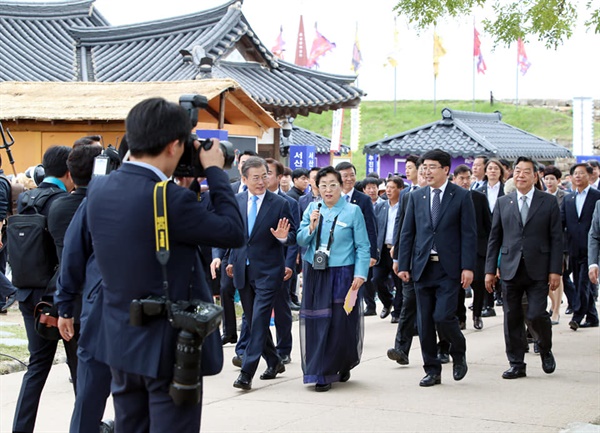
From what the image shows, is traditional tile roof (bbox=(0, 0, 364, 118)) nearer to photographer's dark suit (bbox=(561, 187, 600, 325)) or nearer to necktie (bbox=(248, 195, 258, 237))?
photographer's dark suit (bbox=(561, 187, 600, 325))

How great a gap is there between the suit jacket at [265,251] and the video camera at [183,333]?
15.6 feet

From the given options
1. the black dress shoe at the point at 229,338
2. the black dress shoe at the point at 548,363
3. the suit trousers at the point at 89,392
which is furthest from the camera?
the black dress shoe at the point at 229,338

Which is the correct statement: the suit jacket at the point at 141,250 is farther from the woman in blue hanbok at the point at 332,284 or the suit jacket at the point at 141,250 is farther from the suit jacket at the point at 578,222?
the suit jacket at the point at 578,222

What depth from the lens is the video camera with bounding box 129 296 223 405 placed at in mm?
3924

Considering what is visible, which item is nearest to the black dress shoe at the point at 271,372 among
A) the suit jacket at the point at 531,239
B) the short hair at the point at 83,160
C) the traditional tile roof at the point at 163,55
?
the suit jacket at the point at 531,239

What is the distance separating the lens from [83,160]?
597 centimetres

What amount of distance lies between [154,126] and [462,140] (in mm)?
23990

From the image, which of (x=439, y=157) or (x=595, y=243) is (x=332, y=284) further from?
(x=595, y=243)

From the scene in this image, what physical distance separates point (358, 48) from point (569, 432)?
55.2m

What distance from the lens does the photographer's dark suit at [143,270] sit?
4020 mm

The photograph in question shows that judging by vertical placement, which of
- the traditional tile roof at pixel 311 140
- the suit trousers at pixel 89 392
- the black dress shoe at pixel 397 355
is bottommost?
the black dress shoe at pixel 397 355

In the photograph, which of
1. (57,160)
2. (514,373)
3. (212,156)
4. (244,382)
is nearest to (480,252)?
(514,373)

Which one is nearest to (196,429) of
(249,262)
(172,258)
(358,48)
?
(172,258)

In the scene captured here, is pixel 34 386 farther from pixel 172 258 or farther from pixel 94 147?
pixel 172 258
